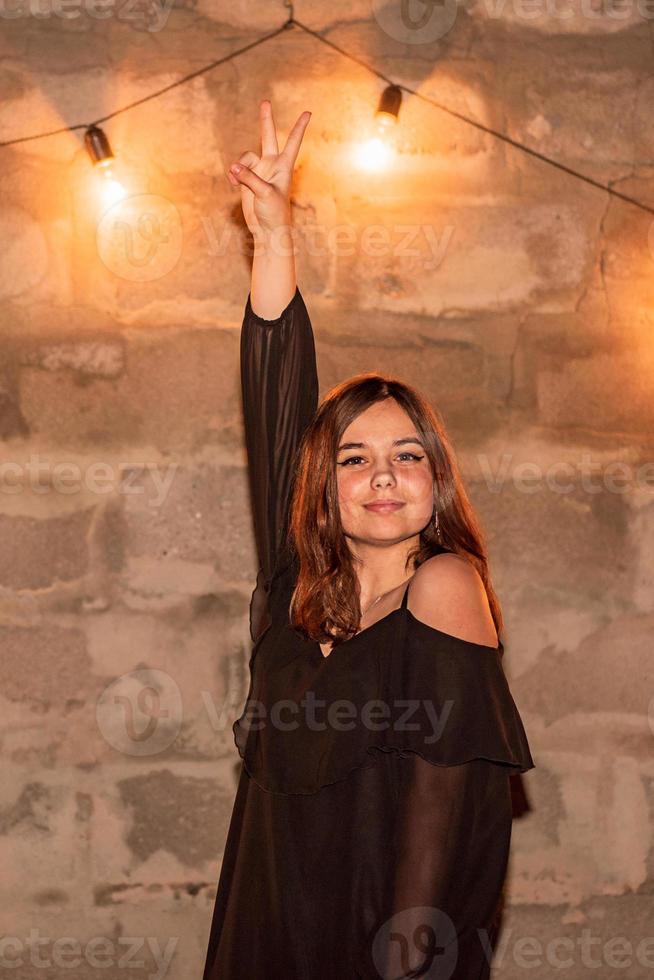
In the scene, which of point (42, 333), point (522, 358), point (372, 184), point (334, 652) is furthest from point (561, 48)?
point (334, 652)

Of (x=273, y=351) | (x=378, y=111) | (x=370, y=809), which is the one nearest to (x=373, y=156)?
(x=378, y=111)

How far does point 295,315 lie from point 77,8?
3.79 ft

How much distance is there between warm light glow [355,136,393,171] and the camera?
2672mm

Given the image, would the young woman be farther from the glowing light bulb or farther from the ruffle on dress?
the glowing light bulb

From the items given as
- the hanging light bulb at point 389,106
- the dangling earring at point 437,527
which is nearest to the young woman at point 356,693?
the dangling earring at point 437,527

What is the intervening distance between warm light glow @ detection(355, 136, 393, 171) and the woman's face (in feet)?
3.38

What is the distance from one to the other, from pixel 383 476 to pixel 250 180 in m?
0.60

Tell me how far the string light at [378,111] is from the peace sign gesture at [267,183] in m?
0.67

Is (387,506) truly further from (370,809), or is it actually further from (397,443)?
(370,809)

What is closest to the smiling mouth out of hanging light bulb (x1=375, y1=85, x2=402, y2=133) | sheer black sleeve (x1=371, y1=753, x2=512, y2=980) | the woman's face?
the woman's face

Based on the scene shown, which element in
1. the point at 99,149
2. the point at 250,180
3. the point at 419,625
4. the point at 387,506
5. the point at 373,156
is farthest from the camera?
the point at 373,156

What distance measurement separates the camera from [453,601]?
1641mm

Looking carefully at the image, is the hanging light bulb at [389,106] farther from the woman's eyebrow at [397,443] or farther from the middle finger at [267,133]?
the woman's eyebrow at [397,443]

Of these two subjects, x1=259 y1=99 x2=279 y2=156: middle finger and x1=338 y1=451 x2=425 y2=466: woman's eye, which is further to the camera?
x1=259 y1=99 x2=279 y2=156: middle finger
